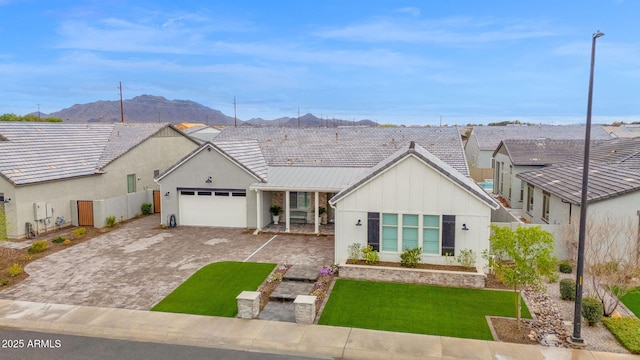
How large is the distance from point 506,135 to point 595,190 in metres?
34.8

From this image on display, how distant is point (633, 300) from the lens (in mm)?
13844

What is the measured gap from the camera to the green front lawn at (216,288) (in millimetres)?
13352

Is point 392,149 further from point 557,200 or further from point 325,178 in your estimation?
point 557,200

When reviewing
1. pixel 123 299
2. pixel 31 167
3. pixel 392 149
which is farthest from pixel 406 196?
pixel 31 167

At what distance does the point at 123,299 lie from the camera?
14062 mm

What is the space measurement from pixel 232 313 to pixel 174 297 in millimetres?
2419

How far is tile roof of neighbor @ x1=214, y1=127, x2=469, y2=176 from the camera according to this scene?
26.9m

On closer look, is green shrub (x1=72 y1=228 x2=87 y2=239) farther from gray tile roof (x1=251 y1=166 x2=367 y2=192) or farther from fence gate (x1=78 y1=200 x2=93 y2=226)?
gray tile roof (x1=251 y1=166 x2=367 y2=192)

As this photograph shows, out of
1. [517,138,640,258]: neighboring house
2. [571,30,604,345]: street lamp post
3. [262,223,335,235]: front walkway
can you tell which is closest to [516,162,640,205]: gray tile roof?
[517,138,640,258]: neighboring house

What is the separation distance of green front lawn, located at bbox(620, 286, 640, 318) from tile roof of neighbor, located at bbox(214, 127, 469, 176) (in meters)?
11.1

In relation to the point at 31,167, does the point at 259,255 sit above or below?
below

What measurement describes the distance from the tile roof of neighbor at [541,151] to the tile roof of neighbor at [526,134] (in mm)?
15813

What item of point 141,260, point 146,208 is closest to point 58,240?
point 141,260

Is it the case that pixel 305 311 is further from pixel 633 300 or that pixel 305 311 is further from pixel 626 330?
pixel 633 300
